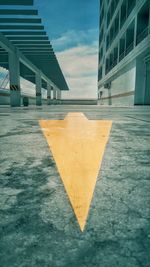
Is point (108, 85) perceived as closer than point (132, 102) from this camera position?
No

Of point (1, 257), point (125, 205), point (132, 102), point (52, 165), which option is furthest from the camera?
point (132, 102)

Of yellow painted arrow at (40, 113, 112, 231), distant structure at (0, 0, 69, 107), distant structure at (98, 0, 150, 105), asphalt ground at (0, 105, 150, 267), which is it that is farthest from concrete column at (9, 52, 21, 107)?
asphalt ground at (0, 105, 150, 267)

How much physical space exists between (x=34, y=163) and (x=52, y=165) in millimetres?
144

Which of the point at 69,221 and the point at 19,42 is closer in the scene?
the point at 69,221

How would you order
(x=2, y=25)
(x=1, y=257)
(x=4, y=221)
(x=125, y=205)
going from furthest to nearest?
(x=2, y=25), (x=125, y=205), (x=4, y=221), (x=1, y=257)

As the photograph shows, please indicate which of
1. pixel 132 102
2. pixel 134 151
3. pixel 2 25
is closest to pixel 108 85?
pixel 132 102

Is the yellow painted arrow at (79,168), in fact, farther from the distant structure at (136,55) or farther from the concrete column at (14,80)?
the concrete column at (14,80)

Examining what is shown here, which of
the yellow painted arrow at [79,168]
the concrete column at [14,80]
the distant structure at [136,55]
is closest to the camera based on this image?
the yellow painted arrow at [79,168]

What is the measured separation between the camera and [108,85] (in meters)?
27.4

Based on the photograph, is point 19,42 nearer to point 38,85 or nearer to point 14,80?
point 14,80

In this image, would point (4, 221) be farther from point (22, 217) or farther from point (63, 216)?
point (63, 216)

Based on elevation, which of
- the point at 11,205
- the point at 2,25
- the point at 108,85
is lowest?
the point at 11,205

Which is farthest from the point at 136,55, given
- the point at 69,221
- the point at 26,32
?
the point at 69,221

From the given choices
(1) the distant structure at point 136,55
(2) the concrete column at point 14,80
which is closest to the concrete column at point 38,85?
(2) the concrete column at point 14,80
